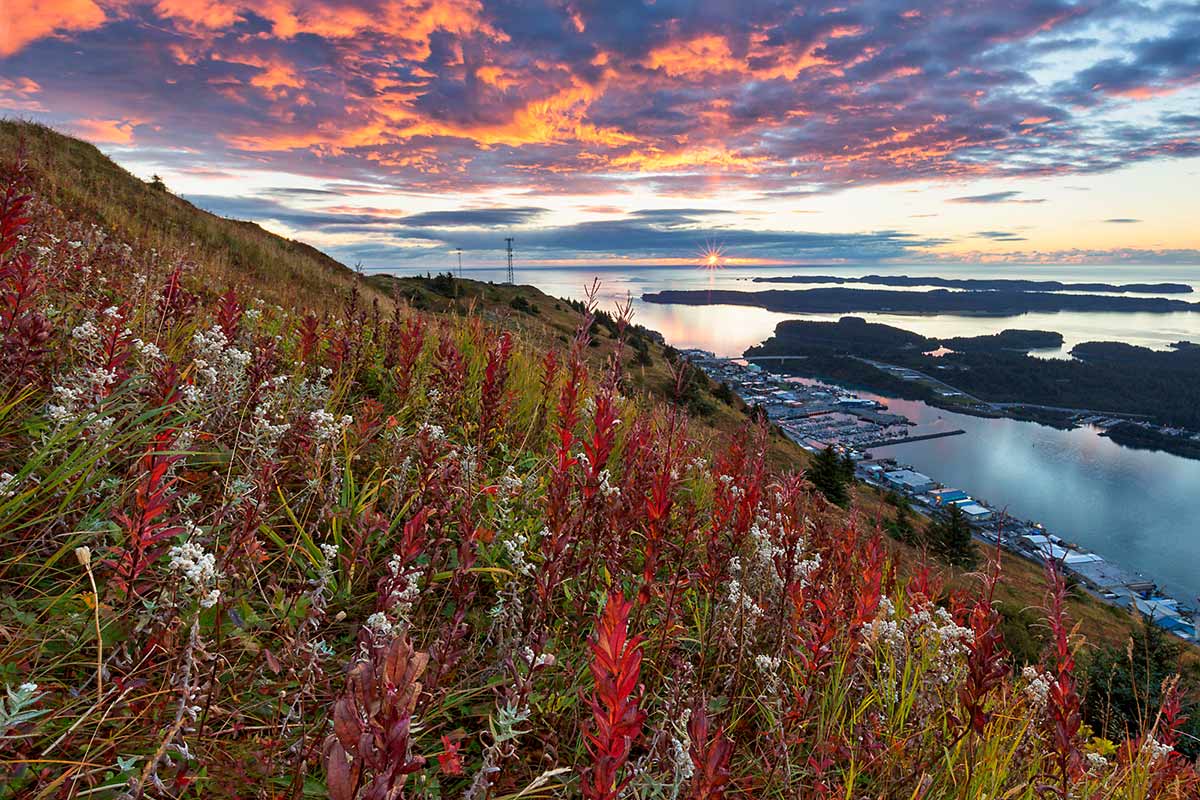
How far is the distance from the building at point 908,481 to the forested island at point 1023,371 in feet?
180

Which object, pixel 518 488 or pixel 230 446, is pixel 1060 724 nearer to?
pixel 518 488

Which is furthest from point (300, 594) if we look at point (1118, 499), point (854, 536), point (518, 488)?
point (1118, 499)

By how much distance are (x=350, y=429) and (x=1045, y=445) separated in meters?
120

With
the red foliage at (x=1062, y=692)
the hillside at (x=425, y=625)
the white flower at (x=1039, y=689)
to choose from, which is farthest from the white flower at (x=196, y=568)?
the white flower at (x=1039, y=689)

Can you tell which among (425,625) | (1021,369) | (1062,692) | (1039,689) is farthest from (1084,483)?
(425,625)

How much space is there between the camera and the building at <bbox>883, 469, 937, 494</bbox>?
66.6m

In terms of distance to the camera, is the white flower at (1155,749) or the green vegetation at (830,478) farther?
the green vegetation at (830,478)

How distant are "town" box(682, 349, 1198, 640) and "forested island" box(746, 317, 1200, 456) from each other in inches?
588

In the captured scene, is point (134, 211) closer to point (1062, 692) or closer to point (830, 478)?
point (1062, 692)

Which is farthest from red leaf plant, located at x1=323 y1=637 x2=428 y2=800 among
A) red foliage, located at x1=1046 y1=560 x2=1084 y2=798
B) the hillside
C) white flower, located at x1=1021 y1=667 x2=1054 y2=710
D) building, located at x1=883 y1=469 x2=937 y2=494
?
building, located at x1=883 y1=469 x2=937 y2=494

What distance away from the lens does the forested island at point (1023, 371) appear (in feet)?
367

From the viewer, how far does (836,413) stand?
101875 millimetres

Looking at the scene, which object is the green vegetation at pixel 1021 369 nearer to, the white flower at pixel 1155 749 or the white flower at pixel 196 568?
the white flower at pixel 1155 749

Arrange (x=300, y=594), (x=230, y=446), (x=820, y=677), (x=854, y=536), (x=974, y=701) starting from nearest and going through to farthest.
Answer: (x=974, y=701) → (x=300, y=594) → (x=820, y=677) → (x=230, y=446) → (x=854, y=536)
